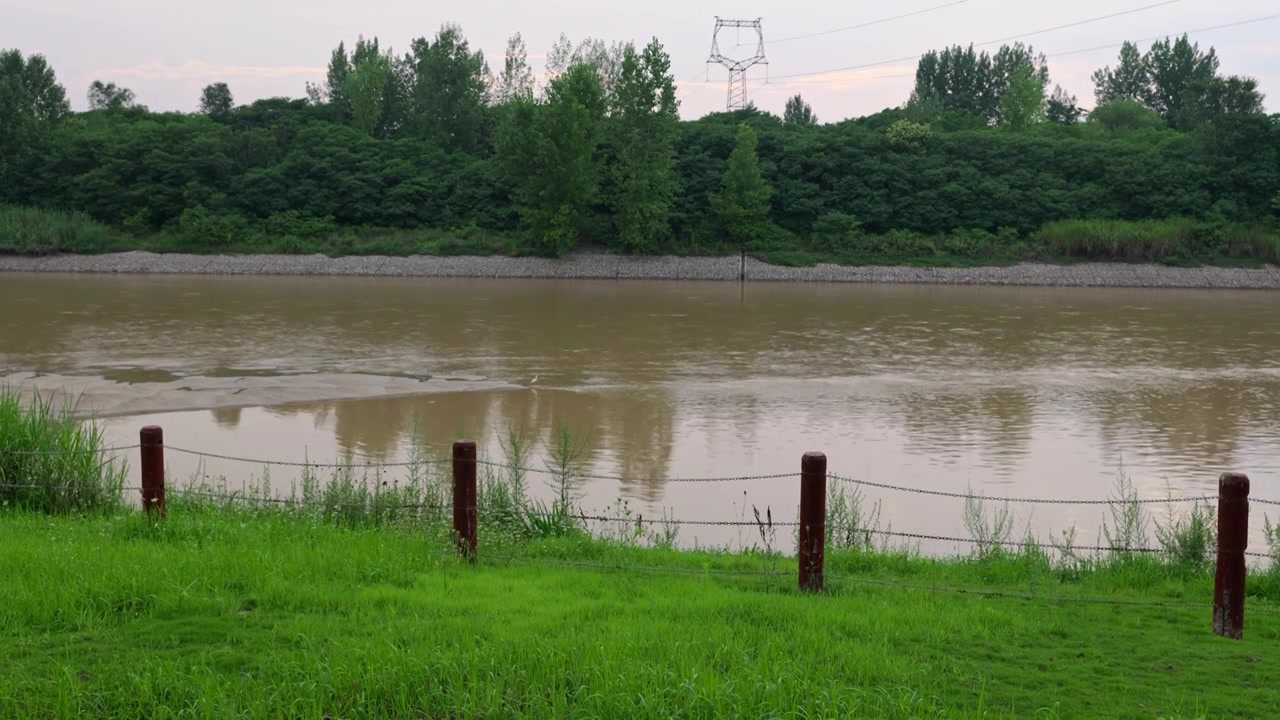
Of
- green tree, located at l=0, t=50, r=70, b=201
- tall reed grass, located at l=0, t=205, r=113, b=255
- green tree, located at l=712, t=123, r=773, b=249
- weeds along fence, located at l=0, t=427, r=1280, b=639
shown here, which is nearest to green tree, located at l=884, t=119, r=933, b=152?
green tree, located at l=712, t=123, r=773, b=249

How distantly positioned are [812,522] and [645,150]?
51.1 m

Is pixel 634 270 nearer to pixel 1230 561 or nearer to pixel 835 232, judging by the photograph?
pixel 835 232

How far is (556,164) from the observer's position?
56.5m

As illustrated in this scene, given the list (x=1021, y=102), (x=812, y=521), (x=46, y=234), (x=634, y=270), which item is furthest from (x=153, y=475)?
(x=1021, y=102)

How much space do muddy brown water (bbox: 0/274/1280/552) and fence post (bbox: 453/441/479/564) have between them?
10.6ft

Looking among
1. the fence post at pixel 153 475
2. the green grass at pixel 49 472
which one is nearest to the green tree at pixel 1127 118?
the green grass at pixel 49 472

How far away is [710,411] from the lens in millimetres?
18344

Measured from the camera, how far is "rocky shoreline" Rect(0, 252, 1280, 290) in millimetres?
51438

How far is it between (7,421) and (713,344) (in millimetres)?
18945

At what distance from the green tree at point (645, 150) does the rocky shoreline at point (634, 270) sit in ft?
4.79

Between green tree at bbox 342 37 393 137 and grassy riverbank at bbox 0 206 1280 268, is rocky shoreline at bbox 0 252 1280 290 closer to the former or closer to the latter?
grassy riverbank at bbox 0 206 1280 268

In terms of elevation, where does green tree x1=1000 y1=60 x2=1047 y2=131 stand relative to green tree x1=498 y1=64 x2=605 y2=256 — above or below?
above

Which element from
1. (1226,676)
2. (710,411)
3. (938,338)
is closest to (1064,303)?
(938,338)

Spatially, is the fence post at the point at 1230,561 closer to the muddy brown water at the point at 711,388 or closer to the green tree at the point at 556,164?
the muddy brown water at the point at 711,388
